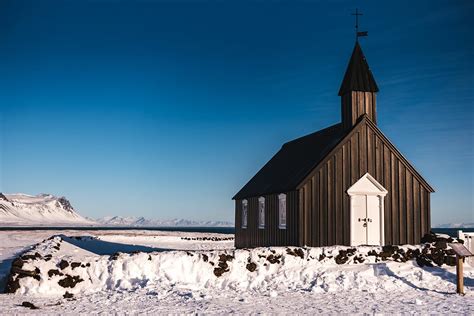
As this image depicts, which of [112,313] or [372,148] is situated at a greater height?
[372,148]

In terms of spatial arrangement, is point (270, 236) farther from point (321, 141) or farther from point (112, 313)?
point (112, 313)

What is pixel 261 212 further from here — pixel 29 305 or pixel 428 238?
pixel 29 305

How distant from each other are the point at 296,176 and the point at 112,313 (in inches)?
514

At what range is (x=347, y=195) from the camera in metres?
24.0

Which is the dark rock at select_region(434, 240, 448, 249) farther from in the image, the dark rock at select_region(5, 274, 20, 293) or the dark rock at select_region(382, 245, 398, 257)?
the dark rock at select_region(5, 274, 20, 293)

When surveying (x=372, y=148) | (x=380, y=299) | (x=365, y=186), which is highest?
(x=372, y=148)

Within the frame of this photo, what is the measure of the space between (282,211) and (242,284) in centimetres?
776

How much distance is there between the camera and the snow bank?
16969 mm

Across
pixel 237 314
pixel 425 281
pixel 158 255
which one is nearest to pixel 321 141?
pixel 425 281

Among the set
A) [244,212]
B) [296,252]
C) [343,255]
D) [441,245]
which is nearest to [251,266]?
[296,252]

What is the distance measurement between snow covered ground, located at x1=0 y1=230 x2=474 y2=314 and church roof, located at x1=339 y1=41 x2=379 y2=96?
8395mm

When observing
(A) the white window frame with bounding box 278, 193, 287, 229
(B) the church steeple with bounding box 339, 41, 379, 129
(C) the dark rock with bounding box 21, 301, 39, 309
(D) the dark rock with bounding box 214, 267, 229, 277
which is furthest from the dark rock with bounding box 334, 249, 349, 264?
(C) the dark rock with bounding box 21, 301, 39, 309

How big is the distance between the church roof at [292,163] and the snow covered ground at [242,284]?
5251 millimetres

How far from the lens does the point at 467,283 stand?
18906 millimetres
